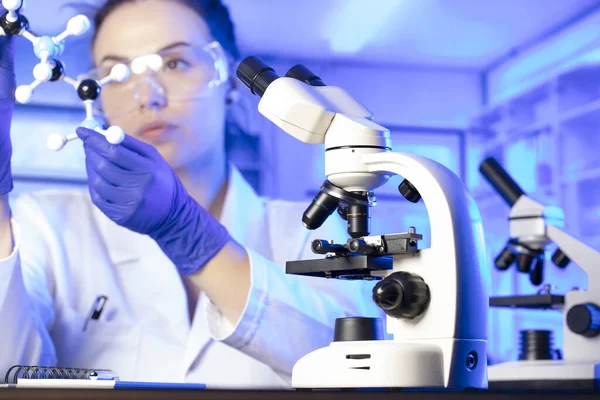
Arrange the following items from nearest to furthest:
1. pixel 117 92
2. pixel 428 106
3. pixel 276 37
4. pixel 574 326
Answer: pixel 574 326 < pixel 117 92 < pixel 276 37 < pixel 428 106

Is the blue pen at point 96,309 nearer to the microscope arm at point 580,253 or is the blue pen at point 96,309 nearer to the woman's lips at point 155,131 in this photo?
the woman's lips at point 155,131

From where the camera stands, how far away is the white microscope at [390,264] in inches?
45.5

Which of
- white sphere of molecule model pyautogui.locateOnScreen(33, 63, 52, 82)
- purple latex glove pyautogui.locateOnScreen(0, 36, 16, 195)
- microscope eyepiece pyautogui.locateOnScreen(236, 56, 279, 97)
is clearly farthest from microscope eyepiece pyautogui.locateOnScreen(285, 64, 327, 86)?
purple latex glove pyautogui.locateOnScreen(0, 36, 16, 195)

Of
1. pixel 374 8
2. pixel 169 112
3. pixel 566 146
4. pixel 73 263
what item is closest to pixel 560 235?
pixel 566 146

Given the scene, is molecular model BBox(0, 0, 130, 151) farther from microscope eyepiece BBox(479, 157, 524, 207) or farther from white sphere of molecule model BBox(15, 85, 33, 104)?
microscope eyepiece BBox(479, 157, 524, 207)

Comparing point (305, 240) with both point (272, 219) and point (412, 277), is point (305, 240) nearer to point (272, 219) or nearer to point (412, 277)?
point (272, 219)


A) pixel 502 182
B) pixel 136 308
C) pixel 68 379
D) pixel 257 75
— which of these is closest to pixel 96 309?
pixel 136 308

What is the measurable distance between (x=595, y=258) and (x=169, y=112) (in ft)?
3.72

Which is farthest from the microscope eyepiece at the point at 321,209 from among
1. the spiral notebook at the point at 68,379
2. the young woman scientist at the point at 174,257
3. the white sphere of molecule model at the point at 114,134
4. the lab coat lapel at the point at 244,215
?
the lab coat lapel at the point at 244,215

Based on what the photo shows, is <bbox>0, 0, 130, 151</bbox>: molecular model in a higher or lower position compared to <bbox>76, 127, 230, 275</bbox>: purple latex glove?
higher

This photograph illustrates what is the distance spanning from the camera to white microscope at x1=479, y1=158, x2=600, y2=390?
1850mm

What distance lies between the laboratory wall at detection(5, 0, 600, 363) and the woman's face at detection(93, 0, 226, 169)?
0.84 feet

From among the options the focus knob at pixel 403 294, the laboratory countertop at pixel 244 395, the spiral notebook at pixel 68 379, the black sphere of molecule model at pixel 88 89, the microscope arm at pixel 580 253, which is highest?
the black sphere of molecule model at pixel 88 89

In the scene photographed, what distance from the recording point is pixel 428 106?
2537mm
